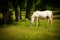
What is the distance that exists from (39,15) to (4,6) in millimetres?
2928

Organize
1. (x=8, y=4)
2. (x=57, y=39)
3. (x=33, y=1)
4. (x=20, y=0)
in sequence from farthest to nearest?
(x=33, y=1)
(x=20, y=0)
(x=8, y=4)
(x=57, y=39)

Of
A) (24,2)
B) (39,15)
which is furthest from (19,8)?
(39,15)

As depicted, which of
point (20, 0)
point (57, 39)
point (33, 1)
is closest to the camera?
point (57, 39)

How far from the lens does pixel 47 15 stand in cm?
1719

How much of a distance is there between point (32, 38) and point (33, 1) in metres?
8.02

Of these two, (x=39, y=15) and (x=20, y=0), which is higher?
(x=20, y=0)

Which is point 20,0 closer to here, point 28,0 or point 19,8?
point 19,8

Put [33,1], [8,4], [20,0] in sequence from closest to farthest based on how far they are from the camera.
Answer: [8,4], [20,0], [33,1]

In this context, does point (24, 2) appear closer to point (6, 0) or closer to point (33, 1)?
point (33, 1)

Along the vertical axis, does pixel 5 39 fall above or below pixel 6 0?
below

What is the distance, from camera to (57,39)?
10688mm

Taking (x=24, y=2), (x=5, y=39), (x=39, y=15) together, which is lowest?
(x=5, y=39)

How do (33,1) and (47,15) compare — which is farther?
(33,1)

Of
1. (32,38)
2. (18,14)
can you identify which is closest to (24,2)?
(18,14)
